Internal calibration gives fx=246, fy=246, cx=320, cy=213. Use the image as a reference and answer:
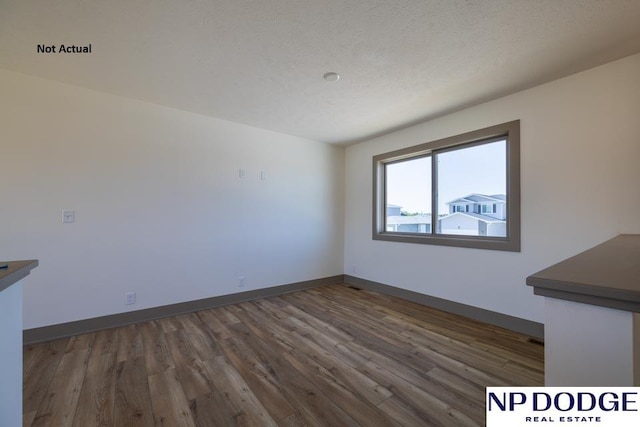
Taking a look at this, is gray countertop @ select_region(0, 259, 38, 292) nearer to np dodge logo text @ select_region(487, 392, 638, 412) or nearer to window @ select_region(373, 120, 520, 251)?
np dodge logo text @ select_region(487, 392, 638, 412)

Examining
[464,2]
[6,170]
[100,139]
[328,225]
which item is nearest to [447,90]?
[464,2]

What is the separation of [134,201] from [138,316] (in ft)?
4.21

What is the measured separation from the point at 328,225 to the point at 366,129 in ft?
5.73

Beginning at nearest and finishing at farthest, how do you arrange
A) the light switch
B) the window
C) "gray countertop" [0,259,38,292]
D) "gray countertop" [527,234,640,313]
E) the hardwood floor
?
"gray countertop" [527,234,640,313] → "gray countertop" [0,259,38,292] → the hardwood floor → the light switch → the window

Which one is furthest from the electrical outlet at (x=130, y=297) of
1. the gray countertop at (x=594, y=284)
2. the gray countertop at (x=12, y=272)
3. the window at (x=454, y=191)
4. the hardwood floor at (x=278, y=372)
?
the gray countertop at (x=594, y=284)

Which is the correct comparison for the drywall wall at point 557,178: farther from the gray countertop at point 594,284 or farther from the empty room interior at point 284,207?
the gray countertop at point 594,284

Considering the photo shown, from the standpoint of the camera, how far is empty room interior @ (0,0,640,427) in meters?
1.51

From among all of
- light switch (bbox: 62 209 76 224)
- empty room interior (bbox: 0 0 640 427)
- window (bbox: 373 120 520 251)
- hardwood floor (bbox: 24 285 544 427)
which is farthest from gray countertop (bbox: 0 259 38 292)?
window (bbox: 373 120 520 251)

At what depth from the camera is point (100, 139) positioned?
8.48ft

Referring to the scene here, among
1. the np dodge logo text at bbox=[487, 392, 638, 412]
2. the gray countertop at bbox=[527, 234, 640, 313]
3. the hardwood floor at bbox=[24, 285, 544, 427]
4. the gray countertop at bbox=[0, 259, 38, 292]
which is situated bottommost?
the hardwood floor at bbox=[24, 285, 544, 427]

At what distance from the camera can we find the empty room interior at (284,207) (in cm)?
151

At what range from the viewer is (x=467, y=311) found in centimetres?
288

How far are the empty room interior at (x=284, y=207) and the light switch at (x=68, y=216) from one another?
0.04ft

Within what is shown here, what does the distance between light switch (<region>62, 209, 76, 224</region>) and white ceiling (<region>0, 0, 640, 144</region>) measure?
1.28 metres
